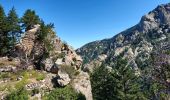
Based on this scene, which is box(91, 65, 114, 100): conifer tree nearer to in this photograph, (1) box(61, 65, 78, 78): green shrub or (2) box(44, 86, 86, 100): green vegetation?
(1) box(61, 65, 78, 78): green shrub

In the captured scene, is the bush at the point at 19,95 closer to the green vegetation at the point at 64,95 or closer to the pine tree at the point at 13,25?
the green vegetation at the point at 64,95

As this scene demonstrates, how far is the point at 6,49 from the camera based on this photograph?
60.8 m

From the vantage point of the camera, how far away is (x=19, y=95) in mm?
42438

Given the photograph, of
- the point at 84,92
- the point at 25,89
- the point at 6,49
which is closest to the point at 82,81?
the point at 84,92

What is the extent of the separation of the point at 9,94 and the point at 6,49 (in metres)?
20.0

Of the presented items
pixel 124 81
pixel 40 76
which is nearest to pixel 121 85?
pixel 124 81

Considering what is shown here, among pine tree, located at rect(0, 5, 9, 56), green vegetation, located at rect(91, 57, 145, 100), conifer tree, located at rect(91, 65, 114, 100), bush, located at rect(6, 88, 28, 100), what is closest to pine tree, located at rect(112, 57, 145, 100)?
green vegetation, located at rect(91, 57, 145, 100)

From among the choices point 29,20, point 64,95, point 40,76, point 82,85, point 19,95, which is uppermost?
point 29,20

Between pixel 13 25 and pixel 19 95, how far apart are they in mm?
26481

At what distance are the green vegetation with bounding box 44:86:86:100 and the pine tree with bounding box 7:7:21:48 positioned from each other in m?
21.4

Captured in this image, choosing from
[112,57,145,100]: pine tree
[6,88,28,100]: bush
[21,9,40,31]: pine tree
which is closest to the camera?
[6,88,28,100]: bush

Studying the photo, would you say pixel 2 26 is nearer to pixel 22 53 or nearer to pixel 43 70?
pixel 22 53

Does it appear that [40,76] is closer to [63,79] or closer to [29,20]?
[63,79]

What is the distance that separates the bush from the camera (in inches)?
1650
